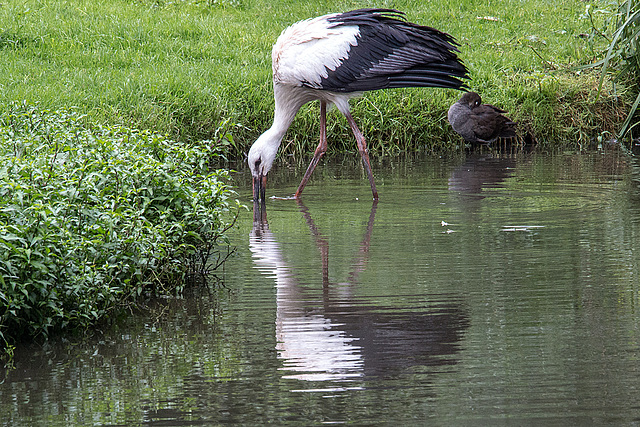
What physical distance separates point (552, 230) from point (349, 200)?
221 cm

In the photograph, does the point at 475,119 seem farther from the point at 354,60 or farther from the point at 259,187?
the point at 259,187

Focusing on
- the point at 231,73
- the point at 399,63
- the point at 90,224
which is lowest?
the point at 90,224

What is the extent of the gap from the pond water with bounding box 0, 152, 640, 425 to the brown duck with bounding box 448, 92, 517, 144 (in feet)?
→ 11.6

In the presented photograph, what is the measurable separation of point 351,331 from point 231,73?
7831 millimetres

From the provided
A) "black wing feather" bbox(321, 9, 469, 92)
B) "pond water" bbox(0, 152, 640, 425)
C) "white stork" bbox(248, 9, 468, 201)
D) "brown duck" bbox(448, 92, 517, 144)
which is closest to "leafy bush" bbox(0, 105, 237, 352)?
"pond water" bbox(0, 152, 640, 425)

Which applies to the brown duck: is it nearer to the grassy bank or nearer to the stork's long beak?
the grassy bank

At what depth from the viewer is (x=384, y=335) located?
4340 millimetres

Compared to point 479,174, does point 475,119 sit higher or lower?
higher

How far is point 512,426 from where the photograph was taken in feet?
10.6

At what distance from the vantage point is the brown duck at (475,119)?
10961 millimetres

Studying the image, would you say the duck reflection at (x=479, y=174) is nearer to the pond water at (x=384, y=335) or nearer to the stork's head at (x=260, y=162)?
the pond water at (x=384, y=335)

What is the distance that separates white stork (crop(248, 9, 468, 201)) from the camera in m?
8.05

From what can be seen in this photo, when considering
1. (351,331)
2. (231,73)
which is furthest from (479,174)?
(351,331)

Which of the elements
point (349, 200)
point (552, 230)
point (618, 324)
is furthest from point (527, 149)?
point (618, 324)
